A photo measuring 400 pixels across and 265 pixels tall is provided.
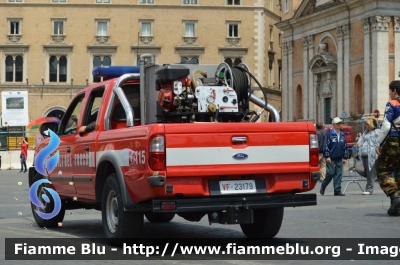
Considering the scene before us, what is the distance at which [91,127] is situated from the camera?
11602 millimetres

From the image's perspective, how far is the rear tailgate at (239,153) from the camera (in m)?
9.49

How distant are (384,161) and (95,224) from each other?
464 centimetres

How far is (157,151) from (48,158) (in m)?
4.06

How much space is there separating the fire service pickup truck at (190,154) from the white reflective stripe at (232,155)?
11mm

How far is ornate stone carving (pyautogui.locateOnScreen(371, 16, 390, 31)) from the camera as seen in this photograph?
5391 centimetres

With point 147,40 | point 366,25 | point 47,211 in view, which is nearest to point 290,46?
point 366,25

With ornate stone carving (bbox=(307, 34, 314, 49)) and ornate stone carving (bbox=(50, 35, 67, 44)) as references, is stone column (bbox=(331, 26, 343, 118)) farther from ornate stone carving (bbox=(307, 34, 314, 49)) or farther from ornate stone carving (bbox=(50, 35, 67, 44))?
ornate stone carving (bbox=(50, 35, 67, 44))

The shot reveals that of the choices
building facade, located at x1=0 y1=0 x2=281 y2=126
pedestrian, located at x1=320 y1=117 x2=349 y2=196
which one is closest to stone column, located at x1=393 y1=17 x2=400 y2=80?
building facade, located at x1=0 y1=0 x2=281 y2=126

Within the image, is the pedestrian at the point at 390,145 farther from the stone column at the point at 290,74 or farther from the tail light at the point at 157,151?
the stone column at the point at 290,74

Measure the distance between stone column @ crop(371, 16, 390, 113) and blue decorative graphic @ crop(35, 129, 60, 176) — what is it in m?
42.3

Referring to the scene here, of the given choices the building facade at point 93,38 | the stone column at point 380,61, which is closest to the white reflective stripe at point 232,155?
the stone column at point 380,61

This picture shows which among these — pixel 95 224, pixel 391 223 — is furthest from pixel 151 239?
pixel 391 223

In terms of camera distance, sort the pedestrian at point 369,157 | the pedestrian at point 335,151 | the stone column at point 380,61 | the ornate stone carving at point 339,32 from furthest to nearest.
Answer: the ornate stone carving at point 339,32
the stone column at point 380,61
the pedestrian at point 369,157
the pedestrian at point 335,151

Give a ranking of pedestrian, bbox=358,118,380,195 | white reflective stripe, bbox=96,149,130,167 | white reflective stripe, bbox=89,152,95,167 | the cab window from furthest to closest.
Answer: pedestrian, bbox=358,118,380,195 → the cab window → white reflective stripe, bbox=89,152,95,167 → white reflective stripe, bbox=96,149,130,167
